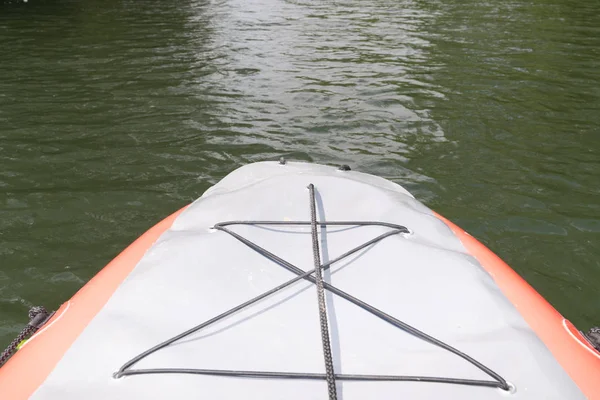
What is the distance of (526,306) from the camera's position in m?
2.65

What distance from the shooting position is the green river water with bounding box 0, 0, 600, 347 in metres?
4.60

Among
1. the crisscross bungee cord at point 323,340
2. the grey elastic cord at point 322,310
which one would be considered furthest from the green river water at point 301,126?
the grey elastic cord at point 322,310

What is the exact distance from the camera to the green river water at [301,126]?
4.60 m

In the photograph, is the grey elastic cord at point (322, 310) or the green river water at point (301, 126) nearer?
the grey elastic cord at point (322, 310)

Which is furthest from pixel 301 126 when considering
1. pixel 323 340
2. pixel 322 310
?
pixel 323 340

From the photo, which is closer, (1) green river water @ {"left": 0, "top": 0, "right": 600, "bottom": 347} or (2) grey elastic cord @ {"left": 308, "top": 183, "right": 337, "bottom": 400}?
(2) grey elastic cord @ {"left": 308, "top": 183, "right": 337, "bottom": 400}

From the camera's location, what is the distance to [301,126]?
7.10m

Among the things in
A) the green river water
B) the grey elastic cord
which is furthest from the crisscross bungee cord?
the green river water

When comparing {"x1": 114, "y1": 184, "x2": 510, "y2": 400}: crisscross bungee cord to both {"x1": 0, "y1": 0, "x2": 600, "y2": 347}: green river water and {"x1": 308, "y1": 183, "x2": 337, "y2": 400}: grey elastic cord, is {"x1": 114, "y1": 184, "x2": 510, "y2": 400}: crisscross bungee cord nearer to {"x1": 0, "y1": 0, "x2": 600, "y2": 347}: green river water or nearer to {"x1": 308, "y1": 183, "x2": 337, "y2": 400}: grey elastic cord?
{"x1": 308, "y1": 183, "x2": 337, "y2": 400}: grey elastic cord

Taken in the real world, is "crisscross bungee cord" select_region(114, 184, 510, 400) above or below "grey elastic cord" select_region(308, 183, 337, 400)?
below

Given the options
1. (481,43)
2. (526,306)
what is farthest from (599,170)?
(481,43)

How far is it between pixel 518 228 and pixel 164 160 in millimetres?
3893

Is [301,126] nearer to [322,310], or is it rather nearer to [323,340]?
[322,310]

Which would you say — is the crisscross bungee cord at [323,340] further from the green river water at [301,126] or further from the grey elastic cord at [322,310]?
the green river water at [301,126]
